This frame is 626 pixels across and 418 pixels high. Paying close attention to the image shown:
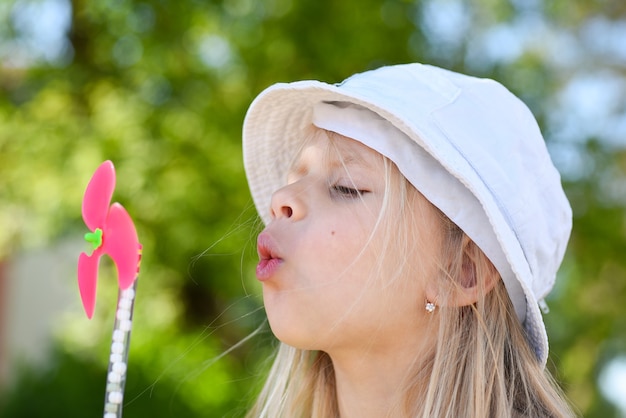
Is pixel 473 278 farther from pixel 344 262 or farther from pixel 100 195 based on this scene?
pixel 100 195

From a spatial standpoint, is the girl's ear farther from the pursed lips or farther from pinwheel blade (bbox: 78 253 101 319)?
pinwheel blade (bbox: 78 253 101 319)

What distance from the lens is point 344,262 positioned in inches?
67.1

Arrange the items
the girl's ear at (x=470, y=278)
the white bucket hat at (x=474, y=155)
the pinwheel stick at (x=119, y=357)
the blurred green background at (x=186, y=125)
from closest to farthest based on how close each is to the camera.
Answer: the pinwheel stick at (x=119, y=357), the white bucket hat at (x=474, y=155), the girl's ear at (x=470, y=278), the blurred green background at (x=186, y=125)

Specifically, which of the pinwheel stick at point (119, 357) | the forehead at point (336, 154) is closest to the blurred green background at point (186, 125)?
the forehead at point (336, 154)

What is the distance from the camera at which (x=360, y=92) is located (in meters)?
1.72

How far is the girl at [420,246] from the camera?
170cm

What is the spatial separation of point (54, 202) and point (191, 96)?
37.8 inches

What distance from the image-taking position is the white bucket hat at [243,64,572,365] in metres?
1.67

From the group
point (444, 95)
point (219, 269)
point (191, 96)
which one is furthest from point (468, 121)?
point (219, 269)

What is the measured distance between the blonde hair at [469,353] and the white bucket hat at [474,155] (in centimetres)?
4

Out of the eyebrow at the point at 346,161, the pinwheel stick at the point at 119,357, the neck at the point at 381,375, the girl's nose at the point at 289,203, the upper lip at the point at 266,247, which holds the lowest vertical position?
the neck at the point at 381,375

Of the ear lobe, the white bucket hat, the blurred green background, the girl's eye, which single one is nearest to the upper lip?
the girl's eye

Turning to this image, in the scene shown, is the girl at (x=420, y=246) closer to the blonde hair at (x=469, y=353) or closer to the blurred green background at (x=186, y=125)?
the blonde hair at (x=469, y=353)

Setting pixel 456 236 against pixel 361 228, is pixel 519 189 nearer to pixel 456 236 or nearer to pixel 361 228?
pixel 456 236
